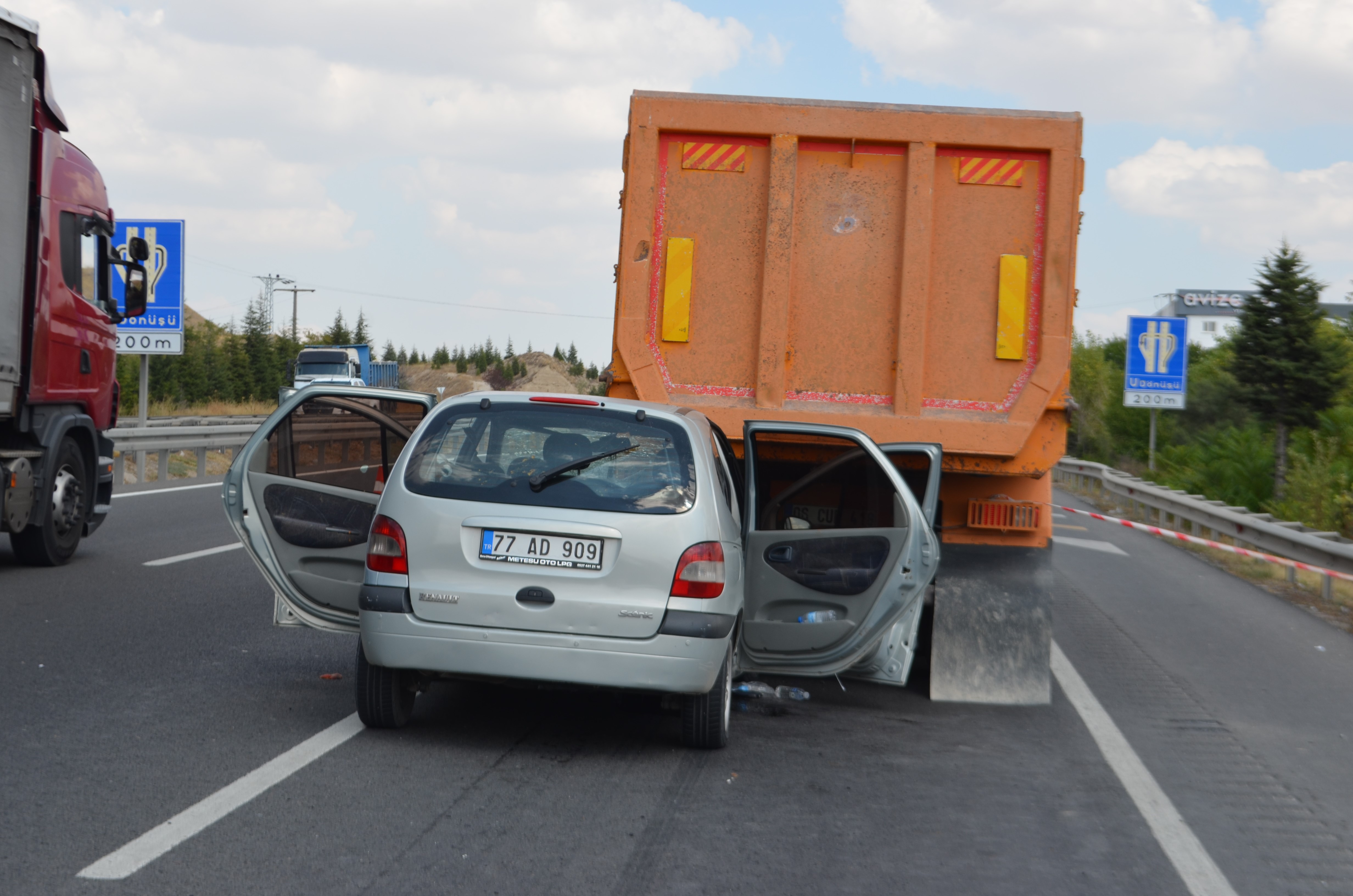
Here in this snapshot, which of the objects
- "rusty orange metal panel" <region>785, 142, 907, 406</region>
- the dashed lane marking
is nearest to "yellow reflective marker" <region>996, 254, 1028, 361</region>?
"rusty orange metal panel" <region>785, 142, 907, 406</region>

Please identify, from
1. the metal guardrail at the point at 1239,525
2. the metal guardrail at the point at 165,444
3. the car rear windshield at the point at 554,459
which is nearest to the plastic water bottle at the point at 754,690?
the car rear windshield at the point at 554,459

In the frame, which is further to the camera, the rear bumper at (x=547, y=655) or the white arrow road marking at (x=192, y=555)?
the white arrow road marking at (x=192, y=555)

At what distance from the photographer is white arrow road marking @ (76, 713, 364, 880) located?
407 centimetres

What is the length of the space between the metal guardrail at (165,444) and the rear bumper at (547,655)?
→ 537 inches

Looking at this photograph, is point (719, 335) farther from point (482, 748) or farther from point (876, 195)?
point (482, 748)

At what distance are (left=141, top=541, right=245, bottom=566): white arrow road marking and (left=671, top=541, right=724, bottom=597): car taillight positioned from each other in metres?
6.43

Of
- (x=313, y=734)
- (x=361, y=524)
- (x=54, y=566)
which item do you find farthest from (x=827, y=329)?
(x=54, y=566)

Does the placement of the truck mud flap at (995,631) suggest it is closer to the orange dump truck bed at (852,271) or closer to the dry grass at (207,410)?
the orange dump truck bed at (852,271)

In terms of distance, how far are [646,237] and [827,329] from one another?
46.4 inches

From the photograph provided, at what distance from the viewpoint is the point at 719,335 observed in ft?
25.4

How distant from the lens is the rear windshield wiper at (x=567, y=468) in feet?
18.7

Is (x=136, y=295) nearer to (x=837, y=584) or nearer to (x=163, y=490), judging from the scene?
(x=837, y=584)

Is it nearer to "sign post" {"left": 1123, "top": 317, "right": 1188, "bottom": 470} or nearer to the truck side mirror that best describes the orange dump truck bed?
the truck side mirror

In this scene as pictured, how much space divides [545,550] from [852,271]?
10.0ft
